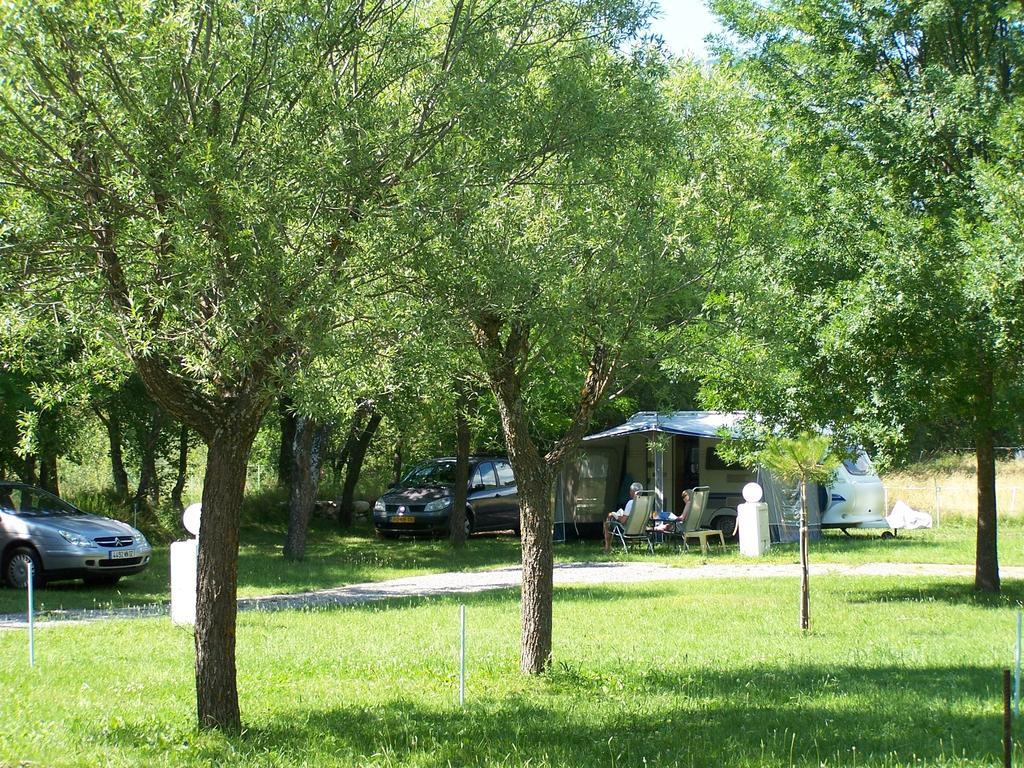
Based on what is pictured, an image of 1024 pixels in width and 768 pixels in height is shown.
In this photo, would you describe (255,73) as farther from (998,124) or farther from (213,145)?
(998,124)

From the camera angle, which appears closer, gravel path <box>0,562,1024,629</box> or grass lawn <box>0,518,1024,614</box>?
gravel path <box>0,562,1024,629</box>

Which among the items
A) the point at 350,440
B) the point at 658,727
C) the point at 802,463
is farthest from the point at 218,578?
the point at 350,440

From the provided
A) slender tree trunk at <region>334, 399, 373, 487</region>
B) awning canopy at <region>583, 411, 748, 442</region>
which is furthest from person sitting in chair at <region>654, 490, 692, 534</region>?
slender tree trunk at <region>334, 399, 373, 487</region>

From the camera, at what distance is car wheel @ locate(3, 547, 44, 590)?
47.2 feet

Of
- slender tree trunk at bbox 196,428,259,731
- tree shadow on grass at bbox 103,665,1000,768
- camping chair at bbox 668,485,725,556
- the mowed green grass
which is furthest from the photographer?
camping chair at bbox 668,485,725,556

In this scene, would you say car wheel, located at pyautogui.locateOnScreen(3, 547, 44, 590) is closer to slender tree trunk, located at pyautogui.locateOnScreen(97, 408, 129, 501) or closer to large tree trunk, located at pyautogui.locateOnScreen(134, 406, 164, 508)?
large tree trunk, located at pyautogui.locateOnScreen(134, 406, 164, 508)

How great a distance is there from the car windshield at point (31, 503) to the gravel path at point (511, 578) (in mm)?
2817

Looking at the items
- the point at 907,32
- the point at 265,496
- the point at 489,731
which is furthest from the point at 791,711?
the point at 265,496

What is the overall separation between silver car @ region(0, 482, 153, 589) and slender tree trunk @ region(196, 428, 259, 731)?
28.5ft

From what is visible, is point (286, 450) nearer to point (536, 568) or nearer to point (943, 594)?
point (943, 594)

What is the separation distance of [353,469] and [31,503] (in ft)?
39.7

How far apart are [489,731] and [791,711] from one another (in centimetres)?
201

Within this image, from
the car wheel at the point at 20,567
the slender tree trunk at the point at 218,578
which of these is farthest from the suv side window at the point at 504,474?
the slender tree trunk at the point at 218,578

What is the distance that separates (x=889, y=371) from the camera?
12.3 metres
